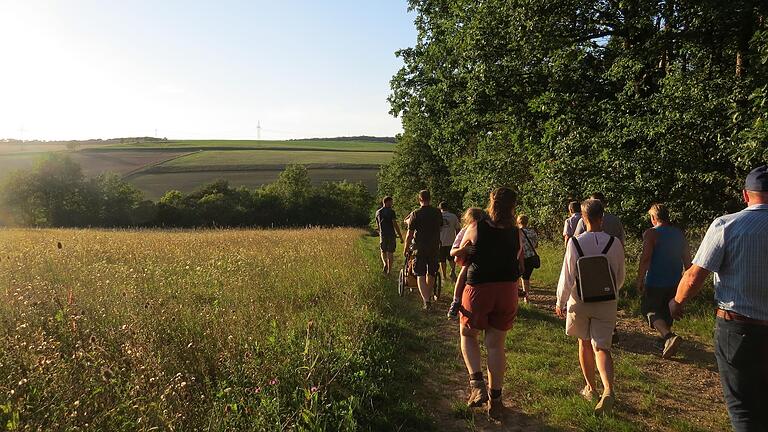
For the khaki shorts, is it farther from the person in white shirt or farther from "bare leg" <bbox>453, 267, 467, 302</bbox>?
"bare leg" <bbox>453, 267, 467, 302</bbox>

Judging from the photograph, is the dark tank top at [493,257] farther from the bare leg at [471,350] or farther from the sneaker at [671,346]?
the sneaker at [671,346]

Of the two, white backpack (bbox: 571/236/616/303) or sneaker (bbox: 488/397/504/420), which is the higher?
white backpack (bbox: 571/236/616/303)

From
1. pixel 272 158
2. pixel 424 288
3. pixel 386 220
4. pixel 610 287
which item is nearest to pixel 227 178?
pixel 272 158

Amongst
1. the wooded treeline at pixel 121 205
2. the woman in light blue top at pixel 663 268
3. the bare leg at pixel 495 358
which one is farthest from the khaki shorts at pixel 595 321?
the wooded treeline at pixel 121 205

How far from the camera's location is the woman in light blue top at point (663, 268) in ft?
18.7


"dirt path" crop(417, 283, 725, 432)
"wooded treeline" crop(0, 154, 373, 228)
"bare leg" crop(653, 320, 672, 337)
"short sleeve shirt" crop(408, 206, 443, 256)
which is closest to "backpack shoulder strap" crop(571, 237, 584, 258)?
"dirt path" crop(417, 283, 725, 432)

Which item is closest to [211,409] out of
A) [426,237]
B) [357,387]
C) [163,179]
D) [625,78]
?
[357,387]

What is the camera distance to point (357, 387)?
438cm

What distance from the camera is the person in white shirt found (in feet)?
14.1

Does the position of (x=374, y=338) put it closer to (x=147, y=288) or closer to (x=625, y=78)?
(x=147, y=288)

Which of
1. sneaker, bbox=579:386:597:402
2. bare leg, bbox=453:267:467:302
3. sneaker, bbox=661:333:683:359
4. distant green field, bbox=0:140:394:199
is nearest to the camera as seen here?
sneaker, bbox=579:386:597:402

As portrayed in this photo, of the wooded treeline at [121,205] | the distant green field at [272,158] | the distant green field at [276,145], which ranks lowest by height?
the wooded treeline at [121,205]

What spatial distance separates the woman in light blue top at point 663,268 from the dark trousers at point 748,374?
2891 millimetres

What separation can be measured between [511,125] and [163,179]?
224ft
